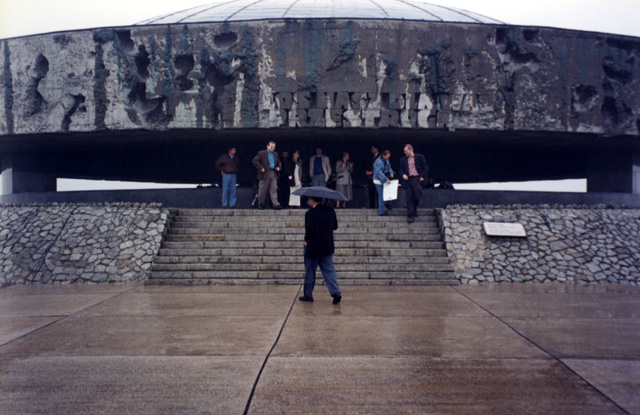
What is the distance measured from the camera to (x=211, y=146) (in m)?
20.0

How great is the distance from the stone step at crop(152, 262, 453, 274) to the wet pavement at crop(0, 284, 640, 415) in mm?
2127

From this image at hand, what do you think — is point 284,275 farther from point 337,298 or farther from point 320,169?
point 320,169

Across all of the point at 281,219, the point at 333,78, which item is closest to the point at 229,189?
the point at 281,219

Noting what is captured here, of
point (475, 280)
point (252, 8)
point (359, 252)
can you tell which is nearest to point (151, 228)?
point (359, 252)

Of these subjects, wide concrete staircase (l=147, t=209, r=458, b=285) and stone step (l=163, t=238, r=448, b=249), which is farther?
stone step (l=163, t=238, r=448, b=249)

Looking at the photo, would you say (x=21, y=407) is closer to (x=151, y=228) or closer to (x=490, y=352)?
(x=490, y=352)

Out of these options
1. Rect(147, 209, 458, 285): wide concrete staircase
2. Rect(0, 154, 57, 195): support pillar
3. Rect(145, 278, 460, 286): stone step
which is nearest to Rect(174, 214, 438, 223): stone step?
Rect(147, 209, 458, 285): wide concrete staircase

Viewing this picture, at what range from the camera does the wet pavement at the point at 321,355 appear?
12.3 feet

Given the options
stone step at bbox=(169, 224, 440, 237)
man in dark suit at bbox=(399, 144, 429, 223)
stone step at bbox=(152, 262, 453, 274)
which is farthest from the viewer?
stone step at bbox=(169, 224, 440, 237)

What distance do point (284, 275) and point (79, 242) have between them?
469cm

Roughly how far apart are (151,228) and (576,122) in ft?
36.7

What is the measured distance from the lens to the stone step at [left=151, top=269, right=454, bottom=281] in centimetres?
1034

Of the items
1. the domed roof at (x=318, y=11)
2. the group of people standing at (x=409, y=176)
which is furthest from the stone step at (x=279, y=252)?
the domed roof at (x=318, y=11)

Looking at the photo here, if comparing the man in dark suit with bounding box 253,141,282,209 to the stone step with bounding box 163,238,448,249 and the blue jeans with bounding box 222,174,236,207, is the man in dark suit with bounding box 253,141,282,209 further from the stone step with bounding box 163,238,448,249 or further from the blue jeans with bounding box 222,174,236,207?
the stone step with bounding box 163,238,448,249
